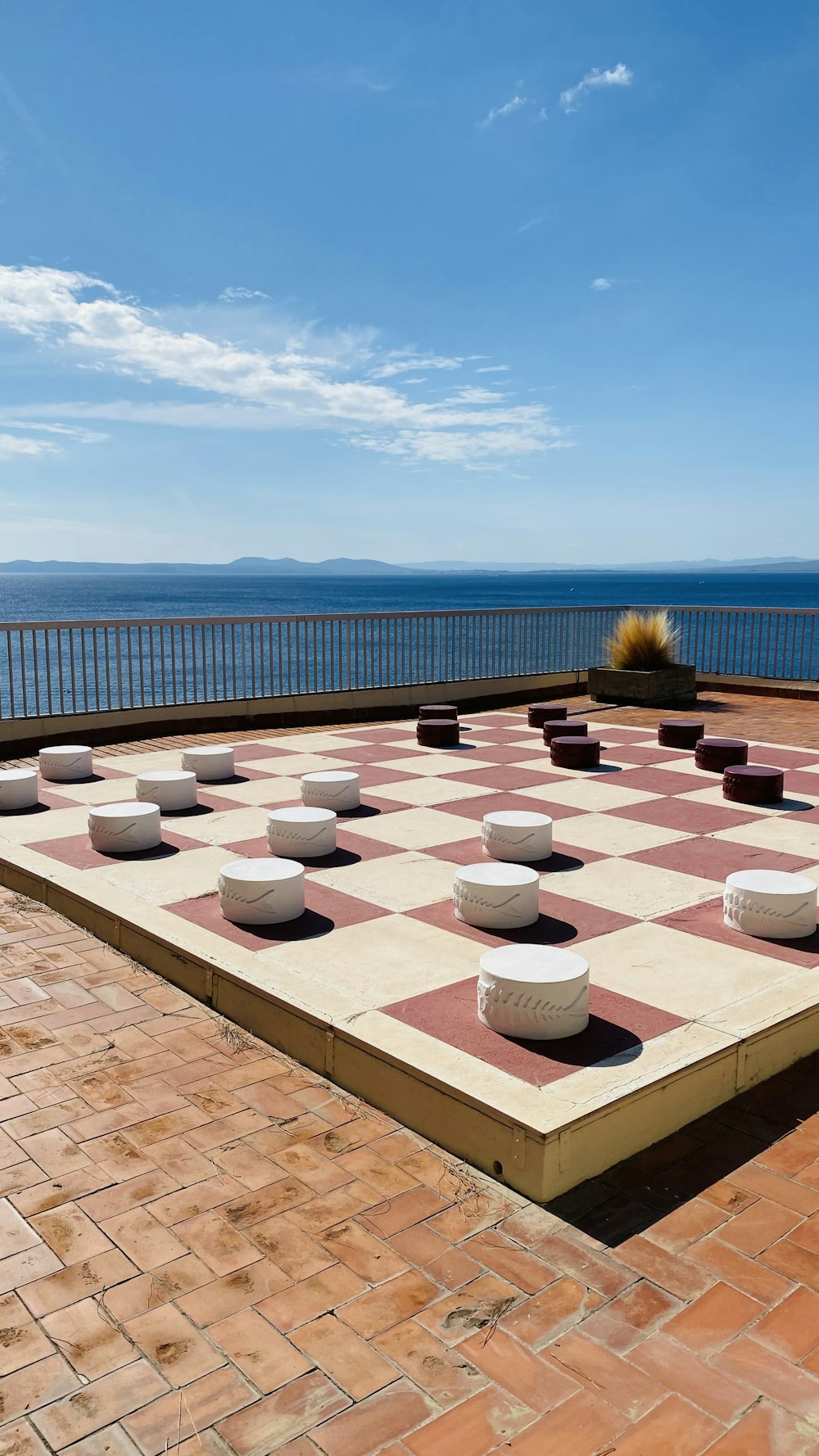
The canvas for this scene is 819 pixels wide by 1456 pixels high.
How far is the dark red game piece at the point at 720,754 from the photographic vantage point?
370 inches

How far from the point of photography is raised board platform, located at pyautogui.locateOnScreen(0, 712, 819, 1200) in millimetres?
3600

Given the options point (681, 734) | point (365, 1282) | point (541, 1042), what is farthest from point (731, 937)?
point (681, 734)

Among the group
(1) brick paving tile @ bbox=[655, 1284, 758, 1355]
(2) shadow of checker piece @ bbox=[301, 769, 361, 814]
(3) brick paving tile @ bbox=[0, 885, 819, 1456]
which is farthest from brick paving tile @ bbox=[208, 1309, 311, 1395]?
(2) shadow of checker piece @ bbox=[301, 769, 361, 814]

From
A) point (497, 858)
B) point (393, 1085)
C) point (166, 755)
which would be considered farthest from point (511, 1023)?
point (166, 755)

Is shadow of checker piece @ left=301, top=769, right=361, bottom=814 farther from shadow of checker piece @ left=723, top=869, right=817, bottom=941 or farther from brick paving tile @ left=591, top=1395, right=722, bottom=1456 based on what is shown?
brick paving tile @ left=591, top=1395, right=722, bottom=1456

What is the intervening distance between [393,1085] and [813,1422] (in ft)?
5.80

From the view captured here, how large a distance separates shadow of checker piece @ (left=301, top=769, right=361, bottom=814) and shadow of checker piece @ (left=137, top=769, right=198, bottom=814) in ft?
3.03

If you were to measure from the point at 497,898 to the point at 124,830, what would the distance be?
→ 9.13ft

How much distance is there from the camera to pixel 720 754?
31.0 ft

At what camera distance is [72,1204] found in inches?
126

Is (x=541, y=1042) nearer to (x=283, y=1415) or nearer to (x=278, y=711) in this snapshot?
(x=283, y=1415)

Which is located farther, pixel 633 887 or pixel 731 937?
pixel 633 887

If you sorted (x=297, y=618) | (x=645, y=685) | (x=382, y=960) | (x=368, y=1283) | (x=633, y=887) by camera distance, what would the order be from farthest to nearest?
(x=645, y=685), (x=297, y=618), (x=633, y=887), (x=382, y=960), (x=368, y=1283)

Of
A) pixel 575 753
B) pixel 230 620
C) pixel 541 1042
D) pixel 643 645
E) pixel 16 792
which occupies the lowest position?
pixel 541 1042
